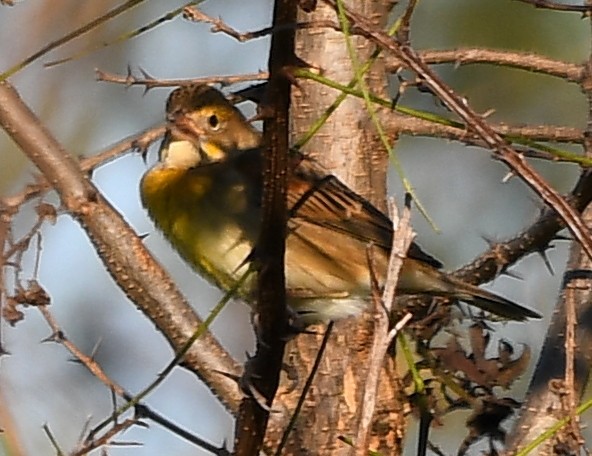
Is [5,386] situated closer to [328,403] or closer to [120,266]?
[120,266]

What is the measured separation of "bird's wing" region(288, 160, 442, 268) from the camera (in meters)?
3.89

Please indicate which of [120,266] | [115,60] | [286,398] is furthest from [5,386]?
[115,60]

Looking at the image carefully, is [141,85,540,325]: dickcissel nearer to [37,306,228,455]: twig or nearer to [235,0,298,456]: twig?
[37,306,228,455]: twig

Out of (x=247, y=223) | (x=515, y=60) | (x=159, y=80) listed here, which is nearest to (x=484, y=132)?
(x=159, y=80)

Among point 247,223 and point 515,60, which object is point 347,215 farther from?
point 515,60

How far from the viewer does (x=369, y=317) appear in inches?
162

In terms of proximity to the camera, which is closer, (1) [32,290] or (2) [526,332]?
(1) [32,290]

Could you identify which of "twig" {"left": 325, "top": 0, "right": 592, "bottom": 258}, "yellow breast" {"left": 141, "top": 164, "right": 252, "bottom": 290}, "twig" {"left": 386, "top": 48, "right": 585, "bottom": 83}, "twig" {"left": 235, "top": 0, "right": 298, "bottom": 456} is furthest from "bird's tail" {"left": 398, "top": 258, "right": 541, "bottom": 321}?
"twig" {"left": 325, "top": 0, "right": 592, "bottom": 258}

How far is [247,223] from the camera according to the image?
3920mm

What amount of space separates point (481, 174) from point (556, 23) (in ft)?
3.51

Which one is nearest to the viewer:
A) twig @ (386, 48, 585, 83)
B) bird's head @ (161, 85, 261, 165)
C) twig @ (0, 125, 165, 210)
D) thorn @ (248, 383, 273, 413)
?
thorn @ (248, 383, 273, 413)

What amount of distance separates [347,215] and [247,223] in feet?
1.13

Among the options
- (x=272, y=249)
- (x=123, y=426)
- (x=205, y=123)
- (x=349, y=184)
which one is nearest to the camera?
(x=272, y=249)

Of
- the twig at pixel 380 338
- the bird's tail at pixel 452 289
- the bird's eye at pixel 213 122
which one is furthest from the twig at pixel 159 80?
the twig at pixel 380 338
